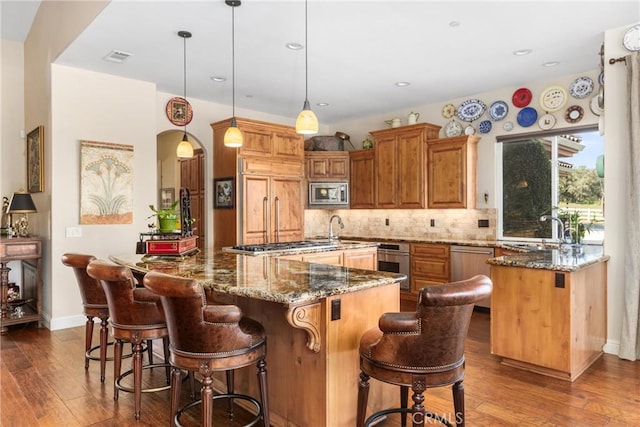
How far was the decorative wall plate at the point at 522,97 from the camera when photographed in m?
5.47

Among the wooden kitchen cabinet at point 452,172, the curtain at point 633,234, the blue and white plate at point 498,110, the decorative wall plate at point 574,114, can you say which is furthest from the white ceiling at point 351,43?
the wooden kitchen cabinet at point 452,172

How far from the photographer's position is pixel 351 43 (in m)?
4.07

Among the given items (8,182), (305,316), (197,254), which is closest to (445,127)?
(197,254)

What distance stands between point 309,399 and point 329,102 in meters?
4.97

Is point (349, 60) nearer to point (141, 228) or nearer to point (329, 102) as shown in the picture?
point (329, 102)

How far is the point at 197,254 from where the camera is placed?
3.67 meters

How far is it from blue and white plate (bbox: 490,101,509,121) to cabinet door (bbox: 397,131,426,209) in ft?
3.30

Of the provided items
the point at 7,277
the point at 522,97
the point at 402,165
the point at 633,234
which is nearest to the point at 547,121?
the point at 522,97

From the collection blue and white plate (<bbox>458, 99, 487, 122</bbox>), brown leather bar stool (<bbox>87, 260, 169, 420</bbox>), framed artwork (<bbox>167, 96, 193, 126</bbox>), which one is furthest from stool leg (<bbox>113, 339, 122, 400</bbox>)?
blue and white plate (<bbox>458, 99, 487, 122</bbox>)

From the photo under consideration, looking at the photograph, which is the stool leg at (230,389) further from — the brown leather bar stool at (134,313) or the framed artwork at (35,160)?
the framed artwork at (35,160)

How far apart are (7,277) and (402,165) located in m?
5.30

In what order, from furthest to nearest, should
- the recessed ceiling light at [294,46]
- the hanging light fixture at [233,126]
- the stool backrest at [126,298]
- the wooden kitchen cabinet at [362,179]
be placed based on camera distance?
the wooden kitchen cabinet at [362,179]
the recessed ceiling light at [294,46]
the hanging light fixture at [233,126]
the stool backrest at [126,298]

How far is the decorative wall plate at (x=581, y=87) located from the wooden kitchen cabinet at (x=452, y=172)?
1.28 m

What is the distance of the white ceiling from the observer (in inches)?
134
